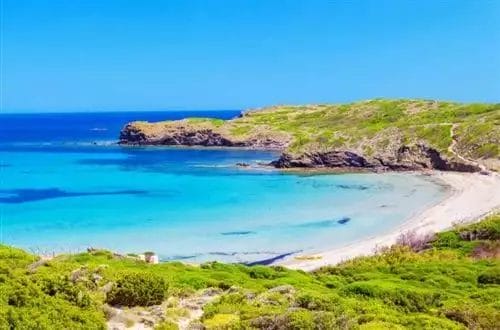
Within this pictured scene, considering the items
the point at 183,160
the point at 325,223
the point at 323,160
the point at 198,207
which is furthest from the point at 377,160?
the point at 325,223

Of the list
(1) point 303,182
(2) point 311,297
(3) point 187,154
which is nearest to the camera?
(2) point 311,297

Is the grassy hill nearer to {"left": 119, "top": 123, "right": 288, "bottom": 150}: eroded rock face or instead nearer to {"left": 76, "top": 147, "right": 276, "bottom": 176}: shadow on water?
{"left": 119, "top": 123, "right": 288, "bottom": 150}: eroded rock face

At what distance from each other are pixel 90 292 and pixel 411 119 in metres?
105

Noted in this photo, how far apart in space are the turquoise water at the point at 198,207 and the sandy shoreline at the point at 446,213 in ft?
6.28

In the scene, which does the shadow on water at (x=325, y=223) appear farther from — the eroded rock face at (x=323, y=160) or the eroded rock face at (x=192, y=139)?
the eroded rock face at (x=192, y=139)

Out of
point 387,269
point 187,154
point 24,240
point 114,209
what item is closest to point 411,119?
point 187,154

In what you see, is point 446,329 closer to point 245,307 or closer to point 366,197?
point 245,307

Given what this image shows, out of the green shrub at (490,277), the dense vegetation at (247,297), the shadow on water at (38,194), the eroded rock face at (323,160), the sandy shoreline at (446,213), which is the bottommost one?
the shadow on water at (38,194)

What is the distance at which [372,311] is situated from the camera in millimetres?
13586

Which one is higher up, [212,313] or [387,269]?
[212,313]

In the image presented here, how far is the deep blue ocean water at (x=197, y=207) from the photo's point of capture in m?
41.1

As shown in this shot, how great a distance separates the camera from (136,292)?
1380 centimetres

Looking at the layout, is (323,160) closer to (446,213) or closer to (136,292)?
(446,213)

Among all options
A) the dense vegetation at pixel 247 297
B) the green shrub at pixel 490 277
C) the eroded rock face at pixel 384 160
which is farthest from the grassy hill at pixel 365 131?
the dense vegetation at pixel 247 297
